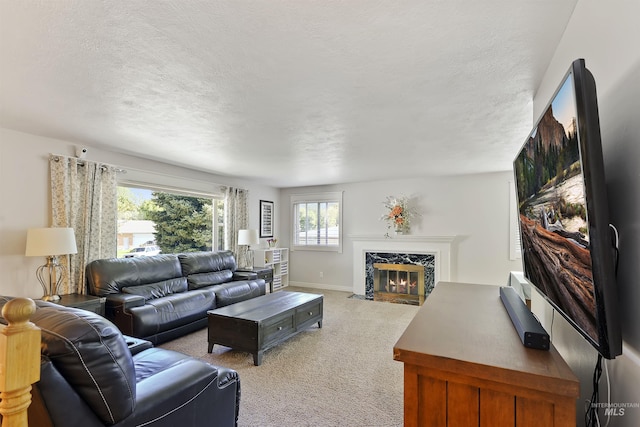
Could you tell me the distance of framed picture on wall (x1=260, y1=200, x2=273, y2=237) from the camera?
674 cm

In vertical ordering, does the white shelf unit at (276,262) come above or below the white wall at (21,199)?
below

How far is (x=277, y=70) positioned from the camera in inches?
72.1

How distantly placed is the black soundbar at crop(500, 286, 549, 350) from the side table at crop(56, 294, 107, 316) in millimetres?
3540

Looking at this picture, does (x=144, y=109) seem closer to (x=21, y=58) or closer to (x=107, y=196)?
(x=21, y=58)

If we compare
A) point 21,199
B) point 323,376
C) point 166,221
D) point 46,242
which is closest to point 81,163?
point 21,199

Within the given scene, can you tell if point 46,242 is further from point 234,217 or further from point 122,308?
point 234,217

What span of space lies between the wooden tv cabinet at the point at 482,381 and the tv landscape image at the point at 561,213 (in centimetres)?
18

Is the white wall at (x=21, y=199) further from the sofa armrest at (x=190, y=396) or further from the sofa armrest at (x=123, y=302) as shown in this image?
the sofa armrest at (x=190, y=396)

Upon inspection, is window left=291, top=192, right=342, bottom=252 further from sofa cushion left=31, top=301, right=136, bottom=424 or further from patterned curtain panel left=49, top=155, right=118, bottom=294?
sofa cushion left=31, top=301, right=136, bottom=424

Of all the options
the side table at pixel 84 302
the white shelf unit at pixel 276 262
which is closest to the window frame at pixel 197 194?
the white shelf unit at pixel 276 262

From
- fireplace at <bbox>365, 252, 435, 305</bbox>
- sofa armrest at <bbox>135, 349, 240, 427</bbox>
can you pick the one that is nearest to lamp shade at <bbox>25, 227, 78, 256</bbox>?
sofa armrest at <bbox>135, 349, 240, 427</bbox>

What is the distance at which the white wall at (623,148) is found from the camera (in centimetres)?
81

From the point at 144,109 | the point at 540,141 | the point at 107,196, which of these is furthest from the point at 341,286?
the point at 540,141

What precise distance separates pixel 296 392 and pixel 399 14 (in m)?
2.65
